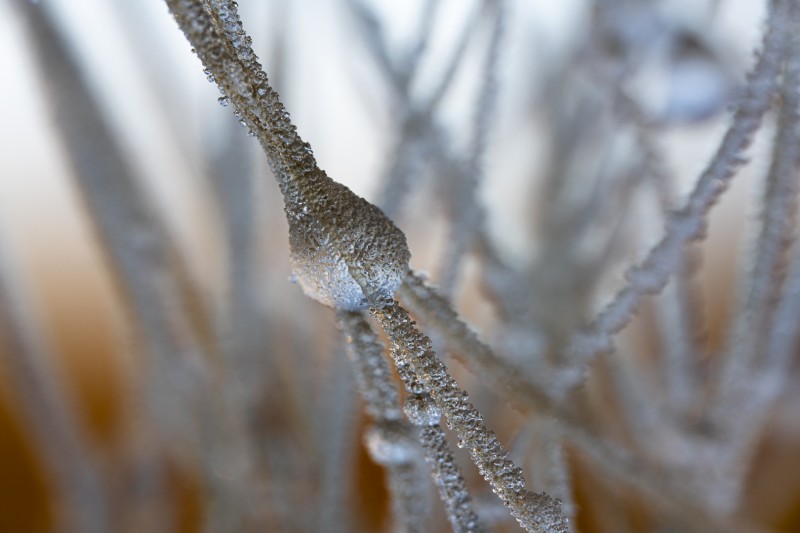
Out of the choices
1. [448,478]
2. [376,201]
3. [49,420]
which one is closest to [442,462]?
[448,478]

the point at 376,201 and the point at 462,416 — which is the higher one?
the point at 376,201

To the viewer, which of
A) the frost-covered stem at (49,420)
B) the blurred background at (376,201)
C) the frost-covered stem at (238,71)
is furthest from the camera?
the frost-covered stem at (49,420)

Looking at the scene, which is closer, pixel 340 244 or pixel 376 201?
pixel 340 244

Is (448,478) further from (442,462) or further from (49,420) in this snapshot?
(49,420)

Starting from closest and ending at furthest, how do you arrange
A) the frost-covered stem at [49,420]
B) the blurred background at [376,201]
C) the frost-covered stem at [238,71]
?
the frost-covered stem at [238,71] → the blurred background at [376,201] → the frost-covered stem at [49,420]

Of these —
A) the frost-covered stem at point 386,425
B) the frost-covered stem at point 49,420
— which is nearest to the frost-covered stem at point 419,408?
the frost-covered stem at point 386,425

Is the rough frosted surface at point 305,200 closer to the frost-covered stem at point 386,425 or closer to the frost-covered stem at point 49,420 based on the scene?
the frost-covered stem at point 386,425
